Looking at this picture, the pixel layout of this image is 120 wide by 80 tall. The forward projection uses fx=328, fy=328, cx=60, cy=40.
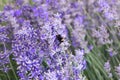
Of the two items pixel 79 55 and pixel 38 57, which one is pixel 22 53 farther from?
pixel 79 55

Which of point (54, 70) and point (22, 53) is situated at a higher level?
point (22, 53)

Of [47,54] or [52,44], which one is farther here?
[47,54]

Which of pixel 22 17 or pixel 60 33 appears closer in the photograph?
pixel 60 33

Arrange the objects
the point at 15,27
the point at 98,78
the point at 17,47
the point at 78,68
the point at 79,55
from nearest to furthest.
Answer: the point at 78,68 < the point at 79,55 < the point at 17,47 < the point at 15,27 < the point at 98,78

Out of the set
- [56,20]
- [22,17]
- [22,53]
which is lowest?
[22,53]

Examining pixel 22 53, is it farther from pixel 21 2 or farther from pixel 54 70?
pixel 21 2

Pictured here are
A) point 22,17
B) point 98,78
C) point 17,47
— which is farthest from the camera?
point 22,17

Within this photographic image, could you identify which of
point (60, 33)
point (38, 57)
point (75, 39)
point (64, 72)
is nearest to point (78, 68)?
point (64, 72)
